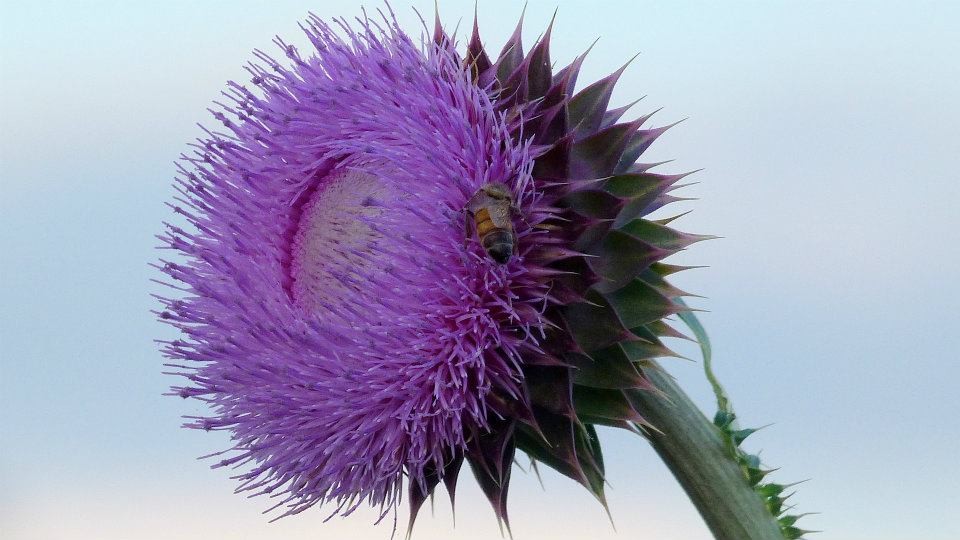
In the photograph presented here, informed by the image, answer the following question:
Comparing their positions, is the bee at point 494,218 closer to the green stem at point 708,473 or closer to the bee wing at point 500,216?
the bee wing at point 500,216

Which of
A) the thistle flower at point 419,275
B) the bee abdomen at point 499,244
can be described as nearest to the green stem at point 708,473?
the thistle flower at point 419,275

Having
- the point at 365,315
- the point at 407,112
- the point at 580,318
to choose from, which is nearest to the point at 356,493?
the point at 365,315

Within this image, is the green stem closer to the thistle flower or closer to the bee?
the thistle flower

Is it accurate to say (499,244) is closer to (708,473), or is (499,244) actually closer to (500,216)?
(500,216)

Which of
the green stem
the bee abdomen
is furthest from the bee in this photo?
the green stem

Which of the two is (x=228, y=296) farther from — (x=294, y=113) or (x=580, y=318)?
(x=580, y=318)
